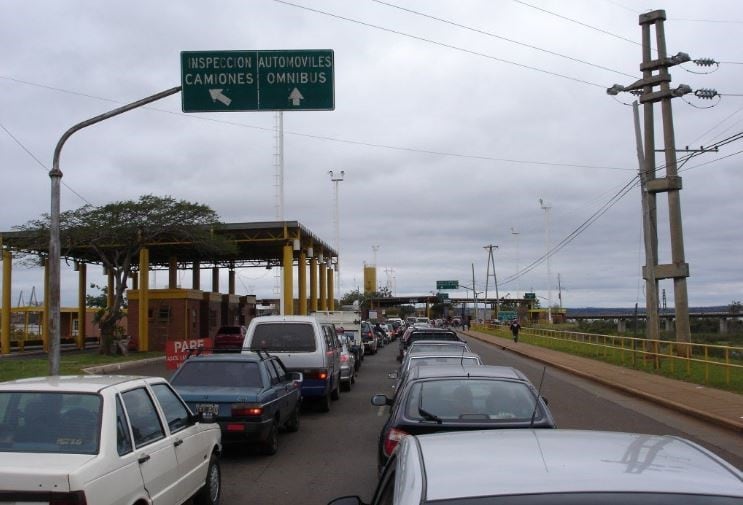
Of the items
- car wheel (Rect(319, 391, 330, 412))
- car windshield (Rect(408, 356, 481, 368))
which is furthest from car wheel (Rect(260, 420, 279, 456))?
car wheel (Rect(319, 391, 330, 412))

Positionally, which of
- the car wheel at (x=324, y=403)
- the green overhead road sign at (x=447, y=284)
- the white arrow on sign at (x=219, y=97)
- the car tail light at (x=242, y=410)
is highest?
the green overhead road sign at (x=447, y=284)

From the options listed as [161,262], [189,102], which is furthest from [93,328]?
[189,102]

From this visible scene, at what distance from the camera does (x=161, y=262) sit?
6041cm

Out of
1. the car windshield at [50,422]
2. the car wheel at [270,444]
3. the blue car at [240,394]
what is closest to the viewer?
the car windshield at [50,422]

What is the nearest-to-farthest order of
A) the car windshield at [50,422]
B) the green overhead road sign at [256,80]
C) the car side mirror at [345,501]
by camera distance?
the car side mirror at [345,501], the car windshield at [50,422], the green overhead road sign at [256,80]

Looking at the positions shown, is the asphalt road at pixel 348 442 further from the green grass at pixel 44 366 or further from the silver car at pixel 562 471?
the green grass at pixel 44 366

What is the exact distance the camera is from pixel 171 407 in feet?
24.1

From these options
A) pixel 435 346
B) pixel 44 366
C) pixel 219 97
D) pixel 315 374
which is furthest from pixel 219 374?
pixel 44 366

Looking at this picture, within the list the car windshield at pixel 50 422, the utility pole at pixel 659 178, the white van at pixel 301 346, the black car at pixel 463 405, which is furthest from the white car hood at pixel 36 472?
the utility pole at pixel 659 178

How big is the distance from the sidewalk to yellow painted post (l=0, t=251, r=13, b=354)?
29.0 meters

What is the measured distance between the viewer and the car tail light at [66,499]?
4.88m

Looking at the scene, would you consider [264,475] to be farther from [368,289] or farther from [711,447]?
[368,289]

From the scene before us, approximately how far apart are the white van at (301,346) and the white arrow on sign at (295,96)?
4.52 metres

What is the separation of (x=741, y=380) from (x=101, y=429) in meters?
18.5
